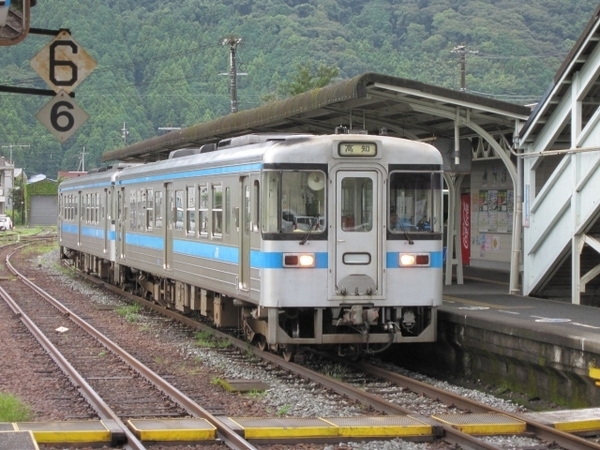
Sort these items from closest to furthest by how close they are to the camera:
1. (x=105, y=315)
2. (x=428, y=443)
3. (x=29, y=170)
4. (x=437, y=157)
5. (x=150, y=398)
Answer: (x=428, y=443)
(x=150, y=398)
(x=437, y=157)
(x=105, y=315)
(x=29, y=170)

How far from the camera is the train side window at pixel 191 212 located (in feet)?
51.2

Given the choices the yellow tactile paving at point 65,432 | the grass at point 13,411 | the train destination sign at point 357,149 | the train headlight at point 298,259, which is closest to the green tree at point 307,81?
the train destination sign at point 357,149

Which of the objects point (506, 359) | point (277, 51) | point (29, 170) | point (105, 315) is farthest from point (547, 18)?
point (506, 359)

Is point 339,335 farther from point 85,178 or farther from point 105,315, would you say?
point 85,178

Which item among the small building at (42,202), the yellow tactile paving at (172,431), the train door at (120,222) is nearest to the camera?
the yellow tactile paving at (172,431)

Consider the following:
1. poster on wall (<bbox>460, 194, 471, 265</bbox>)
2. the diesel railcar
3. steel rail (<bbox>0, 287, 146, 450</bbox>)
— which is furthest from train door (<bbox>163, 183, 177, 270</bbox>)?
poster on wall (<bbox>460, 194, 471, 265</bbox>)

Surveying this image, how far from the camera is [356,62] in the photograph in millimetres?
94500

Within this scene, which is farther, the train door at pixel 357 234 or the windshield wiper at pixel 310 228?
the train door at pixel 357 234

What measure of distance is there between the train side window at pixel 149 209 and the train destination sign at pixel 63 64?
7.53 meters

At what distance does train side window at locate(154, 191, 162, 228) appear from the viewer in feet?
59.0

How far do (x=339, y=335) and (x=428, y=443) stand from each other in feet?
12.3

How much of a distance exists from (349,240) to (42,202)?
283 feet

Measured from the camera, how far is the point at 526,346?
10992 millimetres

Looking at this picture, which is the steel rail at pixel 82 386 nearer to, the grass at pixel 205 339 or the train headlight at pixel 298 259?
the grass at pixel 205 339
